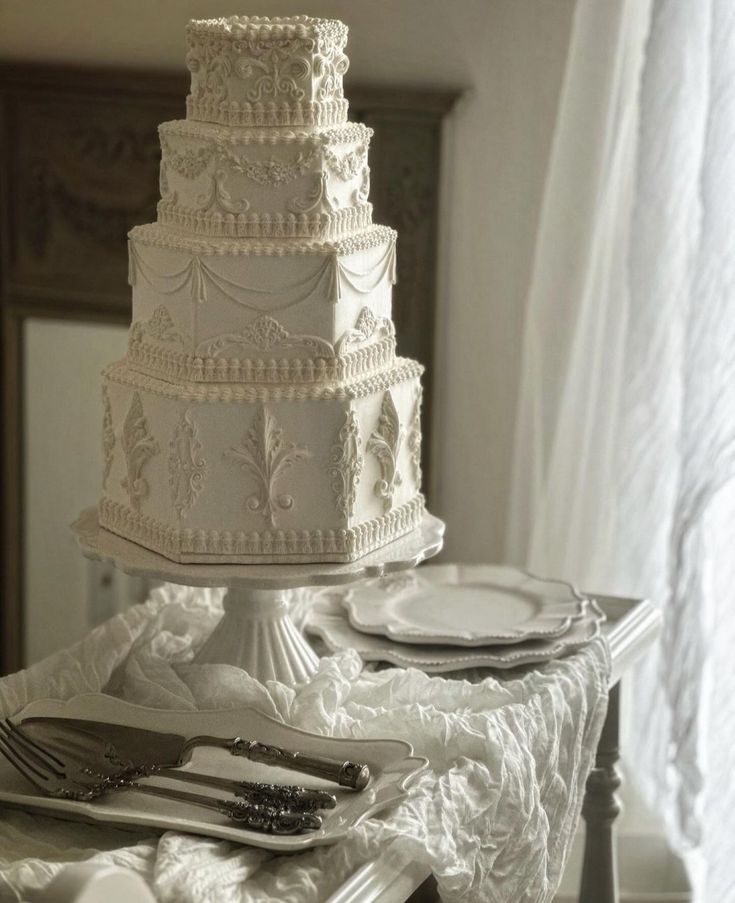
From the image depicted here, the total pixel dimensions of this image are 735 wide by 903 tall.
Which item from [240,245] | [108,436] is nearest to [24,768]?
[108,436]

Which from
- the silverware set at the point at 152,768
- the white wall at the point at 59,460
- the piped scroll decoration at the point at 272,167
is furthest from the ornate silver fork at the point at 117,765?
the white wall at the point at 59,460

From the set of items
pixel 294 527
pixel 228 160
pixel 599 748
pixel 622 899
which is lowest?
pixel 622 899

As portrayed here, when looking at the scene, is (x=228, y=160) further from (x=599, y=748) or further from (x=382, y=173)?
(x=382, y=173)

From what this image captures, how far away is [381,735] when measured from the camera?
1169mm

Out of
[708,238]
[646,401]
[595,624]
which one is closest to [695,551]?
[646,401]

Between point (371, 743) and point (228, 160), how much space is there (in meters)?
0.52

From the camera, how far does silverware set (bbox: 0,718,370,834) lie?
1.02m

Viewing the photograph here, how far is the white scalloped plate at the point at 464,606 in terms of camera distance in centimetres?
139

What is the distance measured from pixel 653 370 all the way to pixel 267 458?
101cm

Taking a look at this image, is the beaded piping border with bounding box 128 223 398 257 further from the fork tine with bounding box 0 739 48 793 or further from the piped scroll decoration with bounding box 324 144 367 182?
the fork tine with bounding box 0 739 48 793

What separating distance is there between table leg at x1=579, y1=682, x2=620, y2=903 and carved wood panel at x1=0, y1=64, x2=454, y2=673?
0.84 meters

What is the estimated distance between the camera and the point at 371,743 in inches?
43.3

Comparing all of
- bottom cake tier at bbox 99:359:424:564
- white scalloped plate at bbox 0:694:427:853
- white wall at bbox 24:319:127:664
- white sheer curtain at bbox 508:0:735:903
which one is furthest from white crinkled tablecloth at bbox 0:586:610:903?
white wall at bbox 24:319:127:664

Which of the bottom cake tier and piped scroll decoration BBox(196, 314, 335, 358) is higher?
piped scroll decoration BBox(196, 314, 335, 358)
